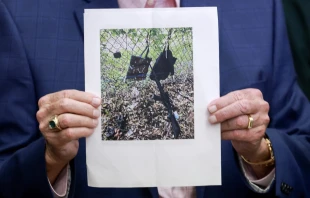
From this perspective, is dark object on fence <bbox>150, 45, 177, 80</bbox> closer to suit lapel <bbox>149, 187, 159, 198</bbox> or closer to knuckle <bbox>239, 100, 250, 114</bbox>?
knuckle <bbox>239, 100, 250, 114</bbox>

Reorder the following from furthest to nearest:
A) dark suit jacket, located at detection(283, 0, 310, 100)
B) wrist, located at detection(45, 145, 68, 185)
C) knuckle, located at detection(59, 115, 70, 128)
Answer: dark suit jacket, located at detection(283, 0, 310, 100) → wrist, located at detection(45, 145, 68, 185) → knuckle, located at detection(59, 115, 70, 128)

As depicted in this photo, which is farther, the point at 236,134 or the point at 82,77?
the point at 82,77

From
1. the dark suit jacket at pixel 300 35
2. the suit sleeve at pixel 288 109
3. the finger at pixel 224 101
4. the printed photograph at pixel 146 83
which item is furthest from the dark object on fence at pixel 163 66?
the dark suit jacket at pixel 300 35

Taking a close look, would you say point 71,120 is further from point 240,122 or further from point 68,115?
point 240,122

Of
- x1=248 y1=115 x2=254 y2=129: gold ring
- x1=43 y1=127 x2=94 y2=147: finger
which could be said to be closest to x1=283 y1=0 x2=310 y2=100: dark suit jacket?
x1=248 y1=115 x2=254 y2=129: gold ring

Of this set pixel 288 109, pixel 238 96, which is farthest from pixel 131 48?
pixel 288 109

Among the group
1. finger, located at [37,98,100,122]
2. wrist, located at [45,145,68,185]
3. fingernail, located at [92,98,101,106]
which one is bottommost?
wrist, located at [45,145,68,185]

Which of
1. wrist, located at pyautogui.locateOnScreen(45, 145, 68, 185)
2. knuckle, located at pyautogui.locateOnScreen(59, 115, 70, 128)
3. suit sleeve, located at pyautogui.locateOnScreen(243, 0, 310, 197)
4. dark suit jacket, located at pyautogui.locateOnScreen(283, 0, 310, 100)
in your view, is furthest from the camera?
dark suit jacket, located at pyautogui.locateOnScreen(283, 0, 310, 100)

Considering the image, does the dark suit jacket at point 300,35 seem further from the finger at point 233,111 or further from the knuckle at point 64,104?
the knuckle at point 64,104
